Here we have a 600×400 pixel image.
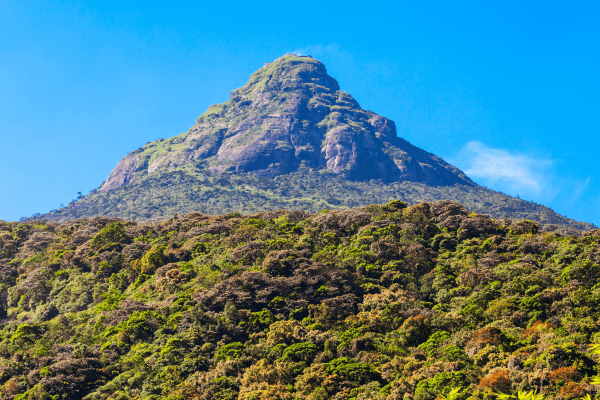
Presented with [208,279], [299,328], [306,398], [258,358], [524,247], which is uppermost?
[524,247]

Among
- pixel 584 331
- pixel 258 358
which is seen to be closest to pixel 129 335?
pixel 258 358

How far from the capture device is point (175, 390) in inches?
1786

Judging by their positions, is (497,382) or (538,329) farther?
(538,329)

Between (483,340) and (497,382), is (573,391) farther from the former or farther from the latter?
(483,340)

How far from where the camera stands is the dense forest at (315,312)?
136 ft

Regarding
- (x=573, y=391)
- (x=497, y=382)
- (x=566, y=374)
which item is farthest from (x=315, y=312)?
(x=573, y=391)

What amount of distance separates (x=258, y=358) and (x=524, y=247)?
124ft

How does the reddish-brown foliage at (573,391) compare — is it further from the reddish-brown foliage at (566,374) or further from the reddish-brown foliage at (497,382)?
the reddish-brown foliage at (497,382)

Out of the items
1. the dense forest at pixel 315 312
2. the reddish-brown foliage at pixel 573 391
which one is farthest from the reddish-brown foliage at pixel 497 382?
the reddish-brown foliage at pixel 573 391

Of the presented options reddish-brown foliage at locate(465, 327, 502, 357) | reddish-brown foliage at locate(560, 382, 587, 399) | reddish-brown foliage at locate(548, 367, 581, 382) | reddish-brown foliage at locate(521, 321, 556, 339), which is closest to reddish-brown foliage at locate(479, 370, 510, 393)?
reddish-brown foliage at locate(548, 367, 581, 382)

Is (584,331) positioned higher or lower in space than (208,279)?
lower

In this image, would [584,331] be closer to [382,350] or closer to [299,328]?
[382,350]

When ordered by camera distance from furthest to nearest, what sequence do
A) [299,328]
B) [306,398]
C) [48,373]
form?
[299,328] → [48,373] → [306,398]

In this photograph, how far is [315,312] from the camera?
56.2 m
